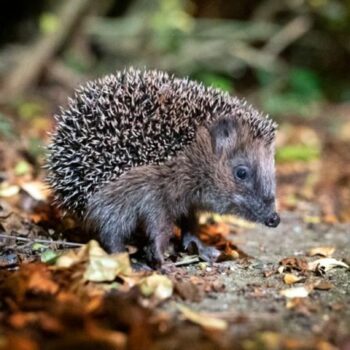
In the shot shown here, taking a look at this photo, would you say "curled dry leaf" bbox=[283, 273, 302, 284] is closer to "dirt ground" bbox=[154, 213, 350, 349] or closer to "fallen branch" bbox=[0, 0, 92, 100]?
"dirt ground" bbox=[154, 213, 350, 349]

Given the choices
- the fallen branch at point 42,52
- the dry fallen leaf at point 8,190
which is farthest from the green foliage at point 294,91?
the dry fallen leaf at point 8,190

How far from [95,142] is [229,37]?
11.4 meters

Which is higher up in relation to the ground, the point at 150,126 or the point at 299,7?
the point at 299,7

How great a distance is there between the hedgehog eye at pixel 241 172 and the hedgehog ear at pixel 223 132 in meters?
0.24

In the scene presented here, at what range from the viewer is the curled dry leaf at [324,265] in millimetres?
5633

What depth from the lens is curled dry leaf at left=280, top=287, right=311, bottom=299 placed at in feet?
15.8

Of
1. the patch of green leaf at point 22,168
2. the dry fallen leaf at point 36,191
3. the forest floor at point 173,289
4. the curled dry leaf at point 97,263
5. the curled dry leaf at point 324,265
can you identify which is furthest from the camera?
the patch of green leaf at point 22,168

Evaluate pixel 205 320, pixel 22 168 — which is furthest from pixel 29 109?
pixel 205 320

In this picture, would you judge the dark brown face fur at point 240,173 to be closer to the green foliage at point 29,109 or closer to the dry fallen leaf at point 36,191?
the dry fallen leaf at point 36,191

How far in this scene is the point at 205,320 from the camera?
13.4 feet

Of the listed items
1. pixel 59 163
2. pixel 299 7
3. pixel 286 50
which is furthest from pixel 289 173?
pixel 286 50

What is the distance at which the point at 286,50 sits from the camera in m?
20.1

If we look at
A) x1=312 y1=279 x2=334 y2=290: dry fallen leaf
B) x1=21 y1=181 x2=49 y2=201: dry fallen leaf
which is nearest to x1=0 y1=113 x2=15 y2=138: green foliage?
x1=21 y1=181 x2=49 y2=201: dry fallen leaf

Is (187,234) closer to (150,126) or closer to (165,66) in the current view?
(150,126)
